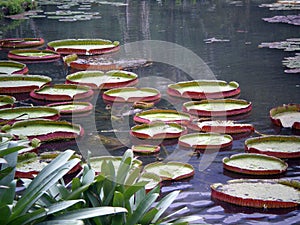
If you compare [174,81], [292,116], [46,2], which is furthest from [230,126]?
[46,2]

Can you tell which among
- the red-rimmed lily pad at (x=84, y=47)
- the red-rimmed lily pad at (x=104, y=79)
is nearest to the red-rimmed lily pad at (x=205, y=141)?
the red-rimmed lily pad at (x=104, y=79)

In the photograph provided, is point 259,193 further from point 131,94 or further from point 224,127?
point 131,94

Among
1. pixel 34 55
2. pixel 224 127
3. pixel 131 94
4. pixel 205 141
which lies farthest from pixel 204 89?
pixel 34 55

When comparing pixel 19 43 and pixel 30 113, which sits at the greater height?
pixel 19 43

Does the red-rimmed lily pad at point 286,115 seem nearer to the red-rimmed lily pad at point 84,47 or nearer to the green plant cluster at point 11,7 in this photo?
the red-rimmed lily pad at point 84,47

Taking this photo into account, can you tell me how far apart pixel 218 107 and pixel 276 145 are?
3.63 ft

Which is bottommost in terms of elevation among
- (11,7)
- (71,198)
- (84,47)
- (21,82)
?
(21,82)

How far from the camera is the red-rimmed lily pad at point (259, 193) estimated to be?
12.1 feet

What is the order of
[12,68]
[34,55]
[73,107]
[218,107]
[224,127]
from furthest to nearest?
[34,55] → [12,68] → [73,107] → [218,107] → [224,127]

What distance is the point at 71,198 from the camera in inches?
97.6

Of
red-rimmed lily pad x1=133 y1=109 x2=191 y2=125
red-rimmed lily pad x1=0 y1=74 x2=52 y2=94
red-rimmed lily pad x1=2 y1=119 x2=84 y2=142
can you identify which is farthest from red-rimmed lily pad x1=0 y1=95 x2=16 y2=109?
red-rimmed lily pad x1=133 y1=109 x2=191 y2=125

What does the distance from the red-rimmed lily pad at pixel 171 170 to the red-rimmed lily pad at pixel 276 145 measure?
60 cm

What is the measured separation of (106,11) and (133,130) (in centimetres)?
952

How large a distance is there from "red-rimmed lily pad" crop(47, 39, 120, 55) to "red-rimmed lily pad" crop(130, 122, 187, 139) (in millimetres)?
3726
